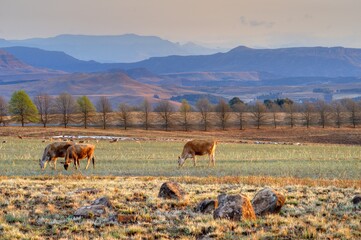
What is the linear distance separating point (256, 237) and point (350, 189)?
9.47 m

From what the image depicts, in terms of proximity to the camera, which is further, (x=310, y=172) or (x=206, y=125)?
(x=206, y=125)

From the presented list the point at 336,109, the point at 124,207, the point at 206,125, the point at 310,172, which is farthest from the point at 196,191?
the point at 336,109

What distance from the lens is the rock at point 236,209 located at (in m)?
12.7

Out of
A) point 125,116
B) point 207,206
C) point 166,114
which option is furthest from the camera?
point 166,114

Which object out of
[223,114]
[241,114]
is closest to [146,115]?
[223,114]

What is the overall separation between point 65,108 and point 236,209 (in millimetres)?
105808

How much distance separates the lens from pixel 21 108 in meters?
104

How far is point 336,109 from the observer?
11975 centimetres

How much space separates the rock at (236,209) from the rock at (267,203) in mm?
703

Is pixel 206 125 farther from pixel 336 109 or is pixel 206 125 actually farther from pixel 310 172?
pixel 310 172

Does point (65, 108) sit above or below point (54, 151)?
above

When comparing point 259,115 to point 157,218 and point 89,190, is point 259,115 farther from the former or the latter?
point 157,218

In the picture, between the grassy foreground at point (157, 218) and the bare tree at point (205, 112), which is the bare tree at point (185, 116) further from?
the grassy foreground at point (157, 218)

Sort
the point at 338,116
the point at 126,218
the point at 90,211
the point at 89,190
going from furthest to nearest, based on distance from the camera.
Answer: the point at 338,116, the point at 89,190, the point at 90,211, the point at 126,218
